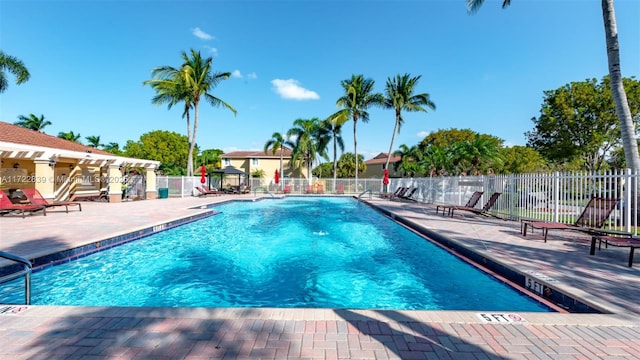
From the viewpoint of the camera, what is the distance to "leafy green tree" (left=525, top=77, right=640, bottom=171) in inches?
892

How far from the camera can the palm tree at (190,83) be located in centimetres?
2228

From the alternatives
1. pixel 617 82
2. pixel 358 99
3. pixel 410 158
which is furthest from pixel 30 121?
pixel 617 82

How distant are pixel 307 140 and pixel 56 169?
62.9ft

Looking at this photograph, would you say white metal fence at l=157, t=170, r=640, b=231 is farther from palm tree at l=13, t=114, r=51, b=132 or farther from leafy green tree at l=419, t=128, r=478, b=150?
palm tree at l=13, t=114, r=51, b=132

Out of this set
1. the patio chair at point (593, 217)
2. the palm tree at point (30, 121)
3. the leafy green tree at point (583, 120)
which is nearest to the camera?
the patio chair at point (593, 217)

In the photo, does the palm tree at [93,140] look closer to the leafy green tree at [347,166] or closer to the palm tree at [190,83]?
the palm tree at [190,83]

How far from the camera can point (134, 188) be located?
66.0 feet

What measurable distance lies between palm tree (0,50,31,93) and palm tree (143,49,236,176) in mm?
7424

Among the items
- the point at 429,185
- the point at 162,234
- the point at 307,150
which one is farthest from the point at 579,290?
the point at 307,150

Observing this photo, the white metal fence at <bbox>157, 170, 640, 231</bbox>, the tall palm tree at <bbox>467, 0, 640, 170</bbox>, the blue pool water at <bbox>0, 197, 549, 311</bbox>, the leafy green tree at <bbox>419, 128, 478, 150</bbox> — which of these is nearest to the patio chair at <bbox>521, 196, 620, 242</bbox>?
the white metal fence at <bbox>157, 170, 640, 231</bbox>

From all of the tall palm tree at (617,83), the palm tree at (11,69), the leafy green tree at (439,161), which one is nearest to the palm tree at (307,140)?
the leafy green tree at (439,161)

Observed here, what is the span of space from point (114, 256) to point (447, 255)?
7.47 metres

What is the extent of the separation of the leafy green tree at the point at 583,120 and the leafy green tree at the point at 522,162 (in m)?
8.21

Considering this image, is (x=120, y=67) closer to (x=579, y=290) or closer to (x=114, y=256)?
(x=114, y=256)
